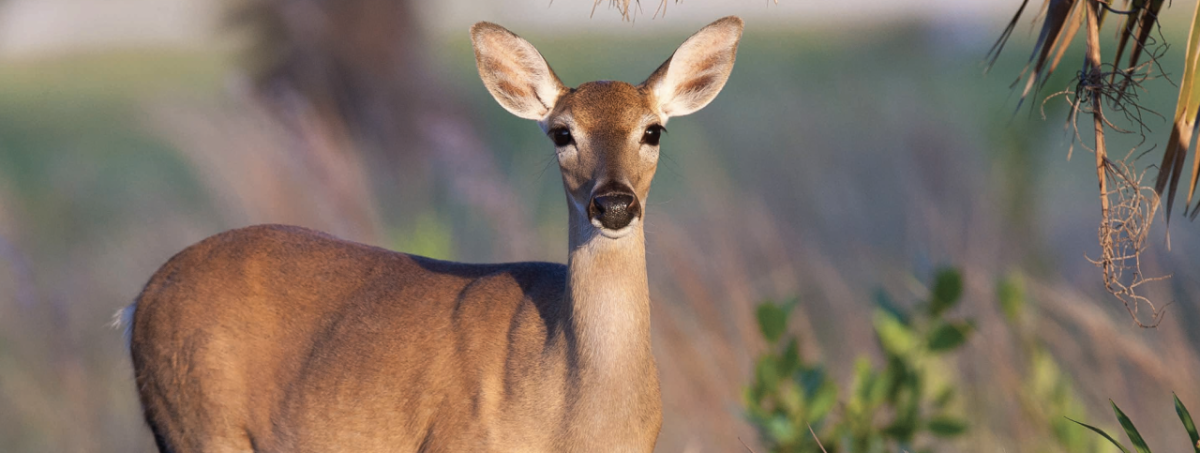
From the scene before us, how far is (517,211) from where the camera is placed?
7660 mm

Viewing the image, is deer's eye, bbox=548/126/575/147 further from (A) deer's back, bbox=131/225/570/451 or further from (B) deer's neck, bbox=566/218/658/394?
(A) deer's back, bbox=131/225/570/451

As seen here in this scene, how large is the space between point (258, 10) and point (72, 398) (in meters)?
5.90

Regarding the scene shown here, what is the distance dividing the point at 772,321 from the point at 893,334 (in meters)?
0.47

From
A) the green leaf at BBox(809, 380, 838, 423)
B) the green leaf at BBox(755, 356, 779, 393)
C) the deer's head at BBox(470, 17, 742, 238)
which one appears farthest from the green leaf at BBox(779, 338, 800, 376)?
the deer's head at BBox(470, 17, 742, 238)

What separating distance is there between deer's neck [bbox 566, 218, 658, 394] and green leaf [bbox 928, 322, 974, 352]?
1188mm

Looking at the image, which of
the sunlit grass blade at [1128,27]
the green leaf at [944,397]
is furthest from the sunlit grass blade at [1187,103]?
the green leaf at [944,397]

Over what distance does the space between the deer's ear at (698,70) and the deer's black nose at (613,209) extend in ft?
2.80

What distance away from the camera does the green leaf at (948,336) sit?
4672mm

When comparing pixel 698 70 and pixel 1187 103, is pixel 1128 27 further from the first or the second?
pixel 698 70

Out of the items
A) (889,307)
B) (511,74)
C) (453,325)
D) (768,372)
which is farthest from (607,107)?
(889,307)

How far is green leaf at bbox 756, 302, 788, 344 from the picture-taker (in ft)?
15.5

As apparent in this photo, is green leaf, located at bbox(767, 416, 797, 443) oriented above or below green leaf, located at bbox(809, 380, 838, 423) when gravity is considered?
below

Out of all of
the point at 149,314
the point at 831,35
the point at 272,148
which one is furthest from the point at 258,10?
the point at 831,35

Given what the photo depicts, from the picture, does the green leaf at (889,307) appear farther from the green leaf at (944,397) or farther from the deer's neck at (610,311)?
the deer's neck at (610,311)
